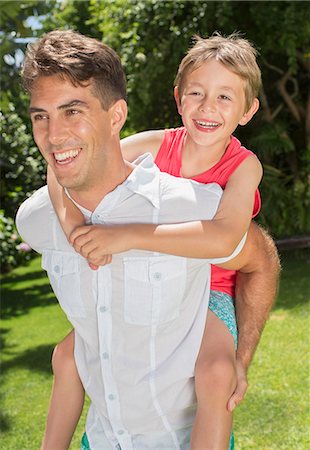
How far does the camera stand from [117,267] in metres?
1.90

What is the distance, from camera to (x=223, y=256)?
192cm

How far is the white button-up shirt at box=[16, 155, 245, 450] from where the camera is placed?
1895 millimetres

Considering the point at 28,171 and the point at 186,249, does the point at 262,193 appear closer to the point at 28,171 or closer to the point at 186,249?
the point at 28,171

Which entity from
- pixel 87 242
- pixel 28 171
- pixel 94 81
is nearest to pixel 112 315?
pixel 87 242

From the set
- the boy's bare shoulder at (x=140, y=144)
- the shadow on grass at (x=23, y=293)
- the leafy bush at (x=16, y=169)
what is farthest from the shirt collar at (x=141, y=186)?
the leafy bush at (x=16, y=169)

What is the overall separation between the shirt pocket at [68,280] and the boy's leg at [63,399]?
203 mm

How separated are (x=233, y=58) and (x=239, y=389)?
1.03 meters

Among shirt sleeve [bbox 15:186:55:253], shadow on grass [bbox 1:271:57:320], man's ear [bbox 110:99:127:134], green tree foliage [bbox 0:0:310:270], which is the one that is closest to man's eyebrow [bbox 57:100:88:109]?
man's ear [bbox 110:99:127:134]

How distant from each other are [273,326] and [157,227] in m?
5.95

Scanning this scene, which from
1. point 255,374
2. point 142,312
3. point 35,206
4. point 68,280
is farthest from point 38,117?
point 255,374

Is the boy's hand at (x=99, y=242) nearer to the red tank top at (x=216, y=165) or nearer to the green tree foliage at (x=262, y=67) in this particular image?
the red tank top at (x=216, y=165)

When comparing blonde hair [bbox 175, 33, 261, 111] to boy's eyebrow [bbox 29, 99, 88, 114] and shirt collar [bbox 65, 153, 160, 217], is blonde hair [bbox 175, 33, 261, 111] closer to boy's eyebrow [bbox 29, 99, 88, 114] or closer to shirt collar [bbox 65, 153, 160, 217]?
shirt collar [bbox 65, 153, 160, 217]

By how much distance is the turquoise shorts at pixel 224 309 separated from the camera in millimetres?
2047

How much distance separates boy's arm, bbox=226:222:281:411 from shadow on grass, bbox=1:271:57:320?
27.5 ft
